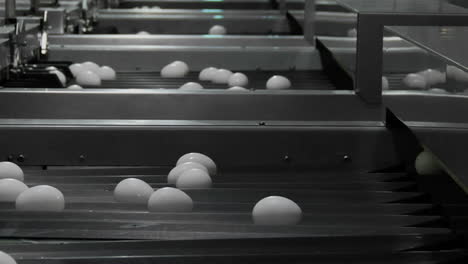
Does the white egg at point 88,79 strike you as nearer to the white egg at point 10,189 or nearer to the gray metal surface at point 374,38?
the gray metal surface at point 374,38

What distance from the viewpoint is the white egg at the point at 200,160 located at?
2.82 m

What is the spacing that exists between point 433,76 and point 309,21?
313cm

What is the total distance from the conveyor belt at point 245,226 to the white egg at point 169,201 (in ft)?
0.11

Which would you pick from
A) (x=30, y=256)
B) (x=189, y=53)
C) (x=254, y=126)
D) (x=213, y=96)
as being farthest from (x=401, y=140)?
(x=189, y=53)

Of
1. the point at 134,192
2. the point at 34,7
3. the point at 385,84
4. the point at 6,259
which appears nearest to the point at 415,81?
the point at 385,84

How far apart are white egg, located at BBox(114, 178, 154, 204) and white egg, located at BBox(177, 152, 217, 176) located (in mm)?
288

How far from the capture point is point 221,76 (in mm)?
4531

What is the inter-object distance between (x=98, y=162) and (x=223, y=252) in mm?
1026

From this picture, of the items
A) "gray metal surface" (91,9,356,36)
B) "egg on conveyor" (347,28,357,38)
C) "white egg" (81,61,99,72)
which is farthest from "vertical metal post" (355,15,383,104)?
"gray metal surface" (91,9,356,36)

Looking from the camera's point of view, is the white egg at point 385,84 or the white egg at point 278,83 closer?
the white egg at point 385,84

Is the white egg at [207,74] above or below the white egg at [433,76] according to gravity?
below

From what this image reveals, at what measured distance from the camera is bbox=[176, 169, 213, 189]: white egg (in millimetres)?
2635

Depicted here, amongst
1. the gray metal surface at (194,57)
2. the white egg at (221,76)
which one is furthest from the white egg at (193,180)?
the gray metal surface at (194,57)

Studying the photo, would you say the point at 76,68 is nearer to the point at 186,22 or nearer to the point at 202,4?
the point at 186,22
